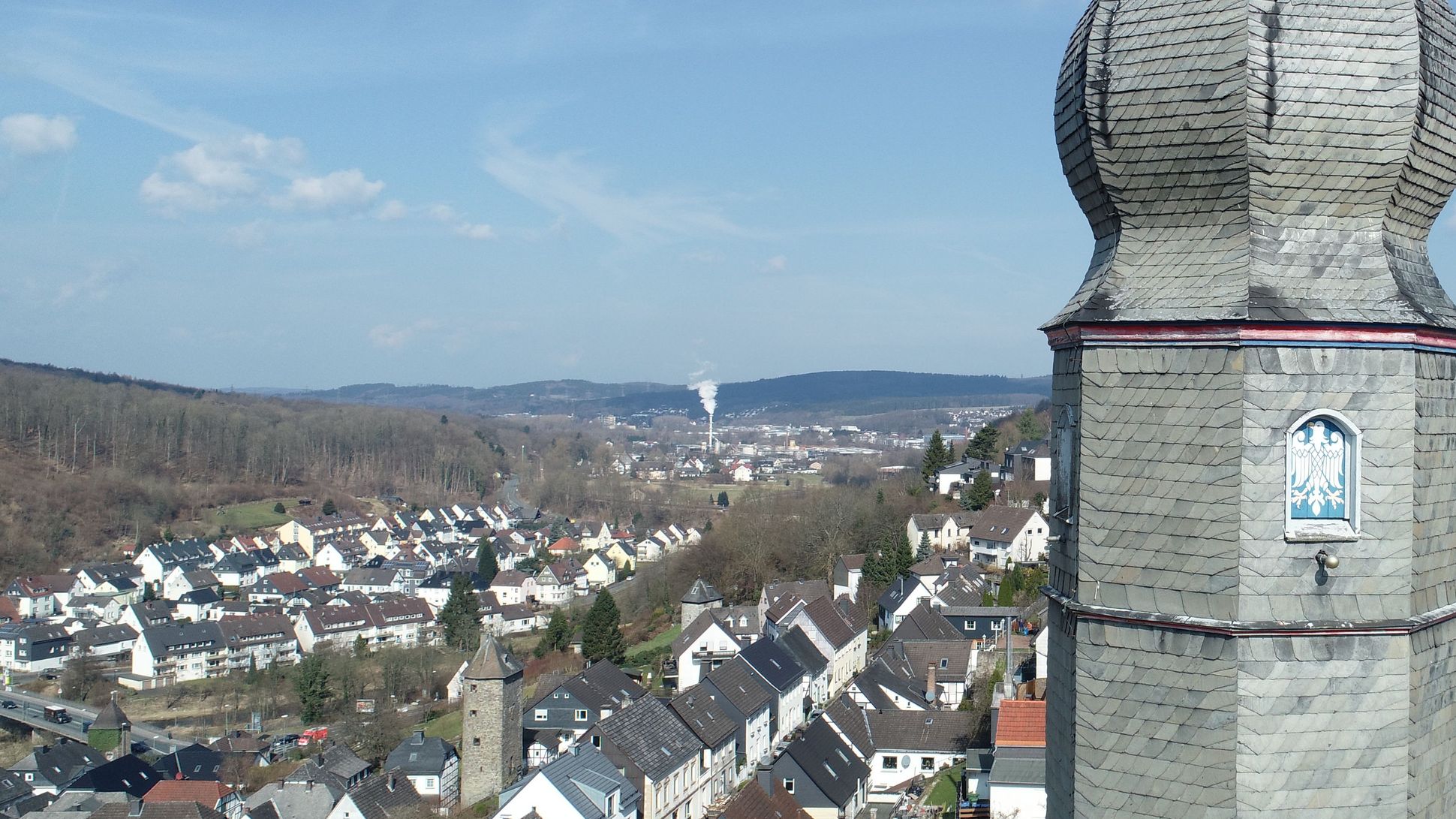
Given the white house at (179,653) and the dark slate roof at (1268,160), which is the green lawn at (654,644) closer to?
the white house at (179,653)

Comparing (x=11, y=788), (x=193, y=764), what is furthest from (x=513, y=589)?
(x=11, y=788)

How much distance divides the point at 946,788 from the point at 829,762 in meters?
2.87

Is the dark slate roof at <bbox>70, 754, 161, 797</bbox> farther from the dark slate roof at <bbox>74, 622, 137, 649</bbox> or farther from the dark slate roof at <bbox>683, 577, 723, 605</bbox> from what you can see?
the dark slate roof at <bbox>74, 622, 137, 649</bbox>

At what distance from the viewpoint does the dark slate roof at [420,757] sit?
35188mm

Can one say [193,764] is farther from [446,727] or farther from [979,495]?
[979,495]

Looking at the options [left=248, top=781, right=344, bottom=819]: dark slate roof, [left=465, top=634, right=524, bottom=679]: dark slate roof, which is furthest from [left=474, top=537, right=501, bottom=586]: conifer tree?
[left=465, top=634, right=524, bottom=679]: dark slate roof

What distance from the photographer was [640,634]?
5444 centimetres

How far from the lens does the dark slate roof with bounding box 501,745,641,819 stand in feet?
85.1

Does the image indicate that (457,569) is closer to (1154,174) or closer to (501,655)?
(501,655)

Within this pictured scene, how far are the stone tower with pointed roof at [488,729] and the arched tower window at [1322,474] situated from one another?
98.5ft

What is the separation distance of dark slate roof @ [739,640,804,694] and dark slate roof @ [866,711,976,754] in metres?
5.00

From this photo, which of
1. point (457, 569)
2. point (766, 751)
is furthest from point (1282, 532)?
point (457, 569)

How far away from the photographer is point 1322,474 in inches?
204

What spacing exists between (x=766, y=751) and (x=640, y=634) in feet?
57.8
